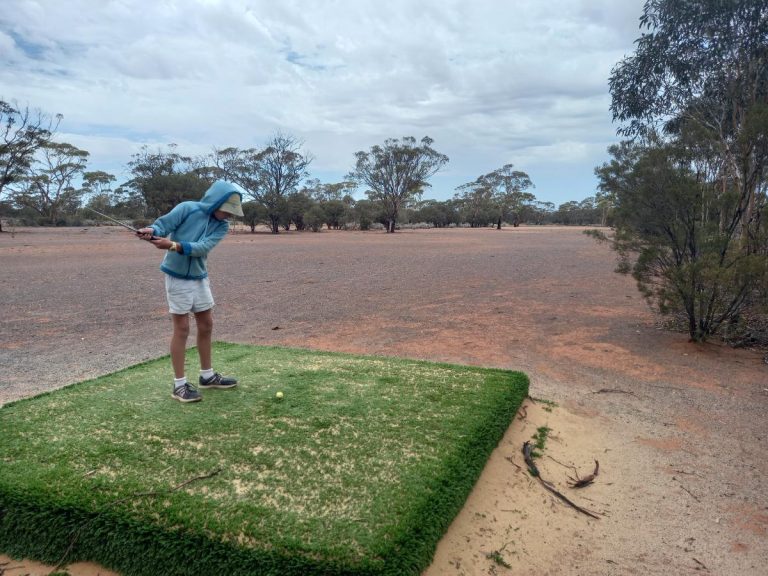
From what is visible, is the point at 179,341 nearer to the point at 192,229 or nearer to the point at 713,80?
the point at 192,229

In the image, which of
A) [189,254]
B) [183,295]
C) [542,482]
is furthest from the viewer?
[183,295]

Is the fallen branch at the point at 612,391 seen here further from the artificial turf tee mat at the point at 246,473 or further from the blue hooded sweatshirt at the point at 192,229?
the blue hooded sweatshirt at the point at 192,229

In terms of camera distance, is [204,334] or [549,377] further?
[549,377]

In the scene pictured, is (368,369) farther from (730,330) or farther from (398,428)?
(730,330)

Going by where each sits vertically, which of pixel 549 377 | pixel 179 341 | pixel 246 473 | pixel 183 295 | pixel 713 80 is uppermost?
pixel 713 80

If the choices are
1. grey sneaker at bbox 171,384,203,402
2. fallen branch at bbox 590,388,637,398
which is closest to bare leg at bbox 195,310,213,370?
grey sneaker at bbox 171,384,203,402

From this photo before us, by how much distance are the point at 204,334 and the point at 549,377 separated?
354 centimetres

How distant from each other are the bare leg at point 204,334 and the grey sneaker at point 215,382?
10 centimetres

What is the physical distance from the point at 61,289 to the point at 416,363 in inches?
398

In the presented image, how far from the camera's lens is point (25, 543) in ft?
7.33

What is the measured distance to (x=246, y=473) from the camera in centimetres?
255

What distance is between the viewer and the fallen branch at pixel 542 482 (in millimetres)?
2715

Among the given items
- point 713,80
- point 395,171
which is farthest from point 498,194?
point 713,80

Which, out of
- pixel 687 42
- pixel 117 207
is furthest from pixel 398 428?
pixel 117 207
